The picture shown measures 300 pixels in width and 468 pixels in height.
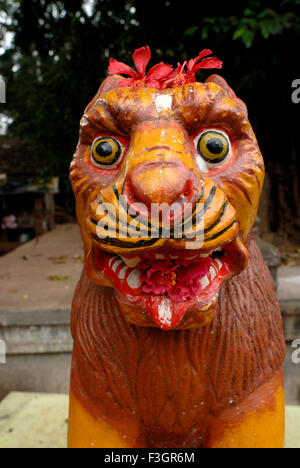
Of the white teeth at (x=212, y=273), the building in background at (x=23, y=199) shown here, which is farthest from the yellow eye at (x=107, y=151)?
the building in background at (x=23, y=199)

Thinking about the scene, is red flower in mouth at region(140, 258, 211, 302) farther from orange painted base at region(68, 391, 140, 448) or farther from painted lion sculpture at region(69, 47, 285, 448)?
orange painted base at region(68, 391, 140, 448)

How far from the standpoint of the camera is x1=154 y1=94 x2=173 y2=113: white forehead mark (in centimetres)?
96

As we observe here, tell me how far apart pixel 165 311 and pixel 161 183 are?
0.97 ft

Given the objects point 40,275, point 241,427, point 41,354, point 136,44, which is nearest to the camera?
point 241,427

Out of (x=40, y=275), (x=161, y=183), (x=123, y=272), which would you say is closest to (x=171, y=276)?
(x=123, y=272)

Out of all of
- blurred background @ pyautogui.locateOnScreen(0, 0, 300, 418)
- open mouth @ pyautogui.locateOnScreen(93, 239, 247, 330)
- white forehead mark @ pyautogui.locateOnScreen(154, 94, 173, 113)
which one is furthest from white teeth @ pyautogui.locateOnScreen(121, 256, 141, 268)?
blurred background @ pyautogui.locateOnScreen(0, 0, 300, 418)

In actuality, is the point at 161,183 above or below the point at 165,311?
above

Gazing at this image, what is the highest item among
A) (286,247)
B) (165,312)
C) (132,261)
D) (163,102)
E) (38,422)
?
(163,102)

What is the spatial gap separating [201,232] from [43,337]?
2.00m

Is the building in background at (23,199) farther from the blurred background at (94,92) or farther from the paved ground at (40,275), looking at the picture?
the paved ground at (40,275)

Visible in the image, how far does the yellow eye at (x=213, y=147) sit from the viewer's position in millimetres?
961

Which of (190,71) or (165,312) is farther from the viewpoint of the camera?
(190,71)

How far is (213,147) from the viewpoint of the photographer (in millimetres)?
960

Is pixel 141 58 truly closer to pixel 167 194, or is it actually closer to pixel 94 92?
pixel 167 194
